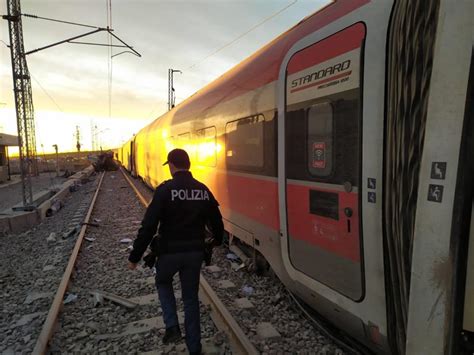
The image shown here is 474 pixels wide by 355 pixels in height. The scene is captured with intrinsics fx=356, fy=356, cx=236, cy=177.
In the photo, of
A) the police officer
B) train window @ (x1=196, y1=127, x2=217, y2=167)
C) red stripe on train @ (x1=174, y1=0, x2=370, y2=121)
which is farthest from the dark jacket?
train window @ (x1=196, y1=127, x2=217, y2=167)

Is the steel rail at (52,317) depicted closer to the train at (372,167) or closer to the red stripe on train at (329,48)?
the train at (372,167)

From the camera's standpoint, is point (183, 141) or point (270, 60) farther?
point (183, 141)

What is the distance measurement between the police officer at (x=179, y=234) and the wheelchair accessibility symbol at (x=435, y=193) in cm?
204

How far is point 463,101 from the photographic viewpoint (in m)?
1.71

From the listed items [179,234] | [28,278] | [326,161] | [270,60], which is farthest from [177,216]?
[28,278]

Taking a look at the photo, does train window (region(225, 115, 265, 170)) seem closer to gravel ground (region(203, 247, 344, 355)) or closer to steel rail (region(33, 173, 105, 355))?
gravel ground (region(203, 247, 344, 355))

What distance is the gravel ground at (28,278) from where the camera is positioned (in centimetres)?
429

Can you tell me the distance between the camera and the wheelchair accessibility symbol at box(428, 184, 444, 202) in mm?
1810

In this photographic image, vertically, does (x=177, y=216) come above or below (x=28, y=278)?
above

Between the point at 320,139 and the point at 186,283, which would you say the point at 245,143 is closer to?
the point at 320,139

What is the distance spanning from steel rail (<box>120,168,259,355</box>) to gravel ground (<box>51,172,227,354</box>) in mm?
119

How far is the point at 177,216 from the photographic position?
3.28 metres

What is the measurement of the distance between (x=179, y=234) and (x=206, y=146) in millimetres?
3744

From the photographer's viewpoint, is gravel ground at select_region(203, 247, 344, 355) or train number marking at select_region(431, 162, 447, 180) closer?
train number marking at select_region(431, 162, 447, 180)
